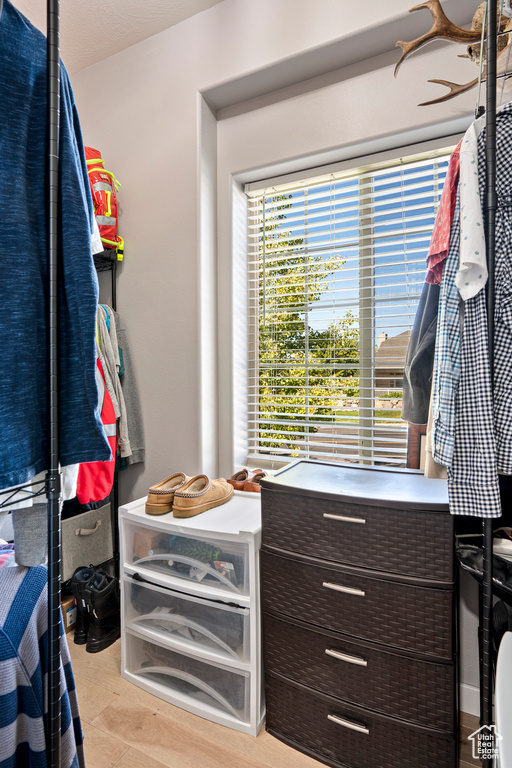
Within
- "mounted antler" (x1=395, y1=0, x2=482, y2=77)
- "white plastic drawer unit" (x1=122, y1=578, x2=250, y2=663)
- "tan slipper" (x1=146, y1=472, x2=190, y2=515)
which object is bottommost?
"white plastic drawer unit" (x1=122, y1=578, x2=250, y2=663)

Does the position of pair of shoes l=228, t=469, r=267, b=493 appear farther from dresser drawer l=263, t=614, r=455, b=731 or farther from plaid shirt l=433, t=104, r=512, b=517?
plaid shirt l=433, t=104, r=512, b=517

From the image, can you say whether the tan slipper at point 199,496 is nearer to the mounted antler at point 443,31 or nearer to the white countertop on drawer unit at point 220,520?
the white countertop on drawer unit at point 220,520

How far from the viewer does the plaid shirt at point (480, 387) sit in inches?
38.2

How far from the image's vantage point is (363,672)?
122cm

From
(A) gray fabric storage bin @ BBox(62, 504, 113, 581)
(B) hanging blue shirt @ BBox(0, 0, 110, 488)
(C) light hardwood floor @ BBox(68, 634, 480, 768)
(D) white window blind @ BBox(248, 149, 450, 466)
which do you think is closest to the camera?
(B) hanging blue shirt @ BBox(0, 0, 110, 488)

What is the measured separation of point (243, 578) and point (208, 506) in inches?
12.5

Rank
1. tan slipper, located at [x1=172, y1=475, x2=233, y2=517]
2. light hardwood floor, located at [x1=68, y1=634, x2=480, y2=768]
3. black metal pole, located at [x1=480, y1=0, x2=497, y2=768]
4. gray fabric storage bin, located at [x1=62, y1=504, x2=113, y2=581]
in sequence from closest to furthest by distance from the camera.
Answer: black metal pole, located at [x1=480, y1=0, x2=497, y2=768]
light hardwood floor, located at [x1=68, y1=634, x2=480, y2=768]
tan slipper, located at [x1=172, y1=475, x2=233, y2=517]
gray fabric storage bin, located at [x1=62, y1=504, x2=113, y2=581]

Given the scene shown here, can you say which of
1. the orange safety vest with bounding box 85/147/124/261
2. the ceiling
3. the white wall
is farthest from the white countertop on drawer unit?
the ceiling

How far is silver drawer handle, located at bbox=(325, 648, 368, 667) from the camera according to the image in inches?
48.1

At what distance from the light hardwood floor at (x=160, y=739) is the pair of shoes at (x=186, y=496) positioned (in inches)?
27.1

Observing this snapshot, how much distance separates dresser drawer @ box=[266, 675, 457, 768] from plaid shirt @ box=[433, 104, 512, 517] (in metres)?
0.71

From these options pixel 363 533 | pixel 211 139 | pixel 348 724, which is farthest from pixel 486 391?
pixel 211 139

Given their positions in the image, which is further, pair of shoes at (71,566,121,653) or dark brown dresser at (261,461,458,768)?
pair of shoes at (71,566,121,653)

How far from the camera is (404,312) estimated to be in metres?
1.78
